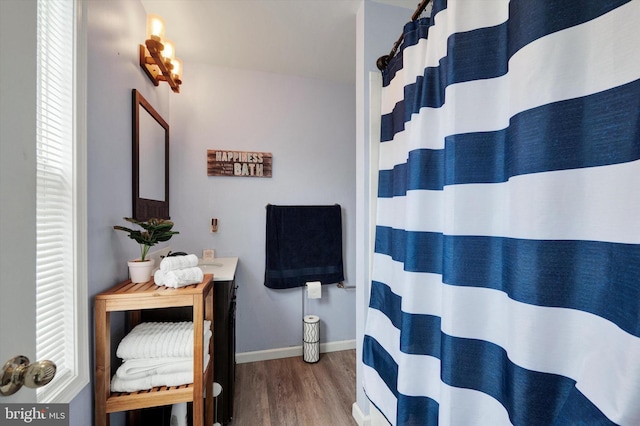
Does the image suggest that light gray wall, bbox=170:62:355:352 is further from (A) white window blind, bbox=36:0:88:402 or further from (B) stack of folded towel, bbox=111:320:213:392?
(A) white window blind, bbox=36:0:88:402

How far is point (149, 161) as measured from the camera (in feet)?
5.18

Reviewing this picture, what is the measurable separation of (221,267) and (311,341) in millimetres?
1071

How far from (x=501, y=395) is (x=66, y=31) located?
1798mm

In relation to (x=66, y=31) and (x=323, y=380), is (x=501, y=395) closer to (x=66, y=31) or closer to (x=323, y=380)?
(x=323, y=380)

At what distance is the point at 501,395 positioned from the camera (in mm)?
635

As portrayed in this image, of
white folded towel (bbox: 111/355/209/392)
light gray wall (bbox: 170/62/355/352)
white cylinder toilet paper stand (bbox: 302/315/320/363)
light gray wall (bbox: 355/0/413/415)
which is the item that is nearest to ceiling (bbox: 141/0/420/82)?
light gray wall (bbox: 355/0/413/415)

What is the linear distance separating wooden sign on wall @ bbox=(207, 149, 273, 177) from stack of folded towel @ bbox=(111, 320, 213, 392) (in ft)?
4.61

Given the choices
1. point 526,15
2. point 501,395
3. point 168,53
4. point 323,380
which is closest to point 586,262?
point 501,395

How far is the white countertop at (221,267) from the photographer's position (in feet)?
4.82

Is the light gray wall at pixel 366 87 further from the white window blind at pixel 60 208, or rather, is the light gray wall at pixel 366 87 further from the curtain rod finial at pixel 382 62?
the white window blind at pixel 60 208

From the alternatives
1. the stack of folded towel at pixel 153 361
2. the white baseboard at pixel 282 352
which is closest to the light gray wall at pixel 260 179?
the white baseboard at pixel 282 352

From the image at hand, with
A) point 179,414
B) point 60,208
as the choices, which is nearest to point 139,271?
point 60,208

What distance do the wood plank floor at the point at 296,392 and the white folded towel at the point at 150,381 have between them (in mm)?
772

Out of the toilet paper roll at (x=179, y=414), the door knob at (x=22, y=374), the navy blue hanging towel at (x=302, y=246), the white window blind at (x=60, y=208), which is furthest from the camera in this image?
the navy blue hanging towel at (x=302, y=246)
